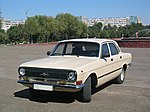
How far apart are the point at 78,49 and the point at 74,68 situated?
166 centimetres

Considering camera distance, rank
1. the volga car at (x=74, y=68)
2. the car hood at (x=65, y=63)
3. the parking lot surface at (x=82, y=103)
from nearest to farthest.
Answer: the parking lot surface at (x=82, y=103) → the volga car at (x=74, y=68) → the car hood at (x=65, y=63)

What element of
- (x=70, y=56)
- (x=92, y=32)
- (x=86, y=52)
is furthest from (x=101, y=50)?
(x=92, y=32)

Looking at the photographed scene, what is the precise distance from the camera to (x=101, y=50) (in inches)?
295

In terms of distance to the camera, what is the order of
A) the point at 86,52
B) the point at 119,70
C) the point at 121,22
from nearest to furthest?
the point at 86,52
the point at 119,70
the point at 121,22

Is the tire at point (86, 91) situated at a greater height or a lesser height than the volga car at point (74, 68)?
lesser

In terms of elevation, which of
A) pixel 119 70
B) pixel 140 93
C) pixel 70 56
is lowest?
pixel 140 93

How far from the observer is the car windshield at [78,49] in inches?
292

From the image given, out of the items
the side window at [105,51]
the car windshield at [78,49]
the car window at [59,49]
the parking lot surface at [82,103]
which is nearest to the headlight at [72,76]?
the parking lot surface at [82,103]

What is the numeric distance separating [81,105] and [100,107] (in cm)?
47

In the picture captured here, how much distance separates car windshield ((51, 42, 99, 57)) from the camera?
24.3ft

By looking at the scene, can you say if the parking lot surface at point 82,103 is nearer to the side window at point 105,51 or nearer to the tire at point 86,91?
the tire at point 86,91

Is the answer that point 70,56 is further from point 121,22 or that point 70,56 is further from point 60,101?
point 121,22

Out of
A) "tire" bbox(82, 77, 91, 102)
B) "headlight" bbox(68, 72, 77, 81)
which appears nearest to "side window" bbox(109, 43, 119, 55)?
"tire" bbox(82, 77, 91, 102)

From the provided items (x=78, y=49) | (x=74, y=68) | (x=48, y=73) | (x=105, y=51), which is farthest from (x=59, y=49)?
(x=74, y=68)
